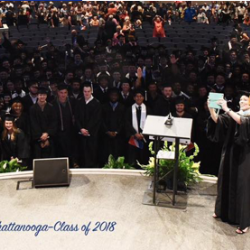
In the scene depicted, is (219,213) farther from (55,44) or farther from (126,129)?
(55,44)

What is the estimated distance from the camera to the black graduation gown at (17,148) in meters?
5.91

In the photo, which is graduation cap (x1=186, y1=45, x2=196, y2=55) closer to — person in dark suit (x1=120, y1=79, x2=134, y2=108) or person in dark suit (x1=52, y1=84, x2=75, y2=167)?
person in dark suit (x1=120, y1=79, x2=134, y2=108)

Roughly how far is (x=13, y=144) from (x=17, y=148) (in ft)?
0.29

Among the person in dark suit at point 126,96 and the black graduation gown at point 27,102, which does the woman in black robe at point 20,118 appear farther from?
the person in dark suit at point 126,96

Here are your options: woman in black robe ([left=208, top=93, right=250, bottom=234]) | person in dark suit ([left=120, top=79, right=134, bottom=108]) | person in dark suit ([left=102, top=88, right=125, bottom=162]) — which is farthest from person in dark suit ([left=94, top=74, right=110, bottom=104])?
woman in black robe ([left=208, top=93, right=250, bottom=234])

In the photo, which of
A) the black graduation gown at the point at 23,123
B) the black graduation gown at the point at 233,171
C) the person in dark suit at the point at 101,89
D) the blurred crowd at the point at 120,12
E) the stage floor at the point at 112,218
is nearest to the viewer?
the stage floor at the point at 112,218

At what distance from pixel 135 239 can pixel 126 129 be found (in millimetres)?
2604

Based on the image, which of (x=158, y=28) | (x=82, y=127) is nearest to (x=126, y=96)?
(x=82, y=127)

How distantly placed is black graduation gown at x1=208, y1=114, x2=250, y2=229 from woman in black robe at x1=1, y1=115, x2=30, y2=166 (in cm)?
284

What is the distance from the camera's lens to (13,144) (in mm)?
5910

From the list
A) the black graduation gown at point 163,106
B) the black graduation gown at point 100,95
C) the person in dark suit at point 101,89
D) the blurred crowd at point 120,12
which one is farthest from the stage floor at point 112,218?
the blurred crowd at point 120,12

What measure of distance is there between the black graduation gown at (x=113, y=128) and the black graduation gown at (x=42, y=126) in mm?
823

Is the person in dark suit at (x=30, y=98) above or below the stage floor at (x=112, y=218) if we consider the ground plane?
above

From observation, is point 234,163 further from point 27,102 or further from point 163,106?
point 27,102
